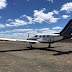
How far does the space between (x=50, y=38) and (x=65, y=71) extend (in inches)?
600

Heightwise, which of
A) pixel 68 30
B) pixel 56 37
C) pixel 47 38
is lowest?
pixel 47 38

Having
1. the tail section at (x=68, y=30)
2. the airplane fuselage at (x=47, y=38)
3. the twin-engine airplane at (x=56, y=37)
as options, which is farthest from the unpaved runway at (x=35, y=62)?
the airplane fuselage at (x=47, y=38)

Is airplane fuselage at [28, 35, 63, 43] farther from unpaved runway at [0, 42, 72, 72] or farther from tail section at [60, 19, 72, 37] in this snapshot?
unpaved runway at [0, 42, 72, 72]

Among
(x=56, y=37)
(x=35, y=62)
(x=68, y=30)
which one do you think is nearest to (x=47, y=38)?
(x=56, y=37)

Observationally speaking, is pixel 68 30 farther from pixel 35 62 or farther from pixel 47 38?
pixel 35 62

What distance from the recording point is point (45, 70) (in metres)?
7.49

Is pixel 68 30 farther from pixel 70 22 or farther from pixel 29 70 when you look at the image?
pixel 29 70

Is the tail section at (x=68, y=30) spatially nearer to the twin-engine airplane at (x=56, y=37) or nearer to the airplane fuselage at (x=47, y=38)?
the twin-engine airplane at (x=56, y=37)

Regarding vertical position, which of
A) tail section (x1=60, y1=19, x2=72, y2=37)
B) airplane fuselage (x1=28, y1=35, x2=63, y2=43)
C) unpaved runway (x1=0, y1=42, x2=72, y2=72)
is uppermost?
tail section (x1=60, y1=19, x2=72, y2=37)

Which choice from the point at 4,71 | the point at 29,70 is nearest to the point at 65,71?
the point at 29,70

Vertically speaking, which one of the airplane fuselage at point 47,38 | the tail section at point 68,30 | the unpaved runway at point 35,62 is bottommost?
the unpaved runway at point 35,62

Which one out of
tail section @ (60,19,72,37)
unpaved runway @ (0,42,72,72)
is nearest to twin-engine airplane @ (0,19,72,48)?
tail section @ (60,19,72,37)

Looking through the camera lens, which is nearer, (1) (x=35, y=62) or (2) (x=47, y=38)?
(1) (x=35, y=62)

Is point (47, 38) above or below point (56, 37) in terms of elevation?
below
